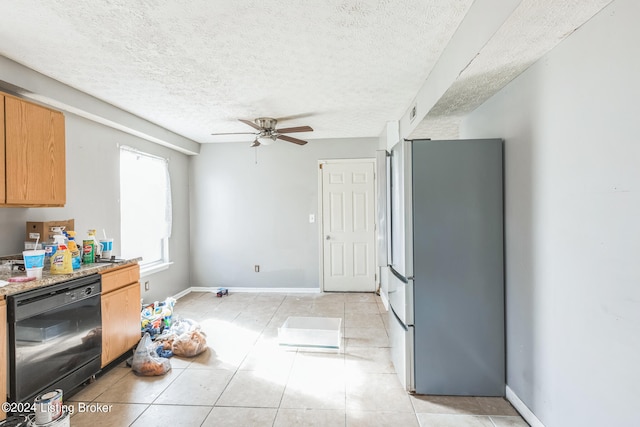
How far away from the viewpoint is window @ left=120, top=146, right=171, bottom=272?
11.8 feet

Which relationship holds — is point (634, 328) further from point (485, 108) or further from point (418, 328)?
point (485, 108)

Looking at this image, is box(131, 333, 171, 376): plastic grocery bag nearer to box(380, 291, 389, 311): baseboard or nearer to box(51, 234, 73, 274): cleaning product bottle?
box(51, 234, 73, 274): cleaning product bottle

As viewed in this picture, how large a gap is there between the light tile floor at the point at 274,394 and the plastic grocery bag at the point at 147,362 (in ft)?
0.20

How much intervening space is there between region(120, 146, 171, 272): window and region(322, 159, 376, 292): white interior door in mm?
2395

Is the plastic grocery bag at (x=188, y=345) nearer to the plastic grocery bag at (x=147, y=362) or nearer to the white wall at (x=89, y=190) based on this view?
the plastic grocery bag at (x=147, y=362)

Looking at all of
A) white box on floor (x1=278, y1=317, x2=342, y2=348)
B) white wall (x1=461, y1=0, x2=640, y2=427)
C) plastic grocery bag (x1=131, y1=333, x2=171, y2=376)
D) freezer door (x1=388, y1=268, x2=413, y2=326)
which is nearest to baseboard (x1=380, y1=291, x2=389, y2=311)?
white box on floor (x1=278, y1=317, x2=342, y2=348)

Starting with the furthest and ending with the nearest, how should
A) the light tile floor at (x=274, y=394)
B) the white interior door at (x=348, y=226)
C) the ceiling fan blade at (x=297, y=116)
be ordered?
the white interior door at (x=348, y=226), the ceiling fan blade at (x=297, y=116), the light tile floor at (x=274, y=394)

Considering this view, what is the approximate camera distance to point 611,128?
122cm

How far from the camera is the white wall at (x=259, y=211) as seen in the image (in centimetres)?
476

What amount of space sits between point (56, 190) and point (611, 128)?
3.55 metres

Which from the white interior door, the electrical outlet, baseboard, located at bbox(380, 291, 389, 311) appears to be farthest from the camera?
the white interior door

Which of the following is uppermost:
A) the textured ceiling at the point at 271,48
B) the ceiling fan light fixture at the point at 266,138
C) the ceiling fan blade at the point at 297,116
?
the ceiling fan blade at the point at 297,116

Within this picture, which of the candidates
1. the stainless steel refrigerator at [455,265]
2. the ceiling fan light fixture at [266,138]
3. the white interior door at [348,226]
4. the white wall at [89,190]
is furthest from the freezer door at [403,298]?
the white wall at [89,190]

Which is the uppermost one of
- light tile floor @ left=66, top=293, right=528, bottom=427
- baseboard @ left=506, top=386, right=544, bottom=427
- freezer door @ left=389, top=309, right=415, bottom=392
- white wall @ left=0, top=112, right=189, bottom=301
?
white wall @ left=0, top=112, right=189, bottom=301
